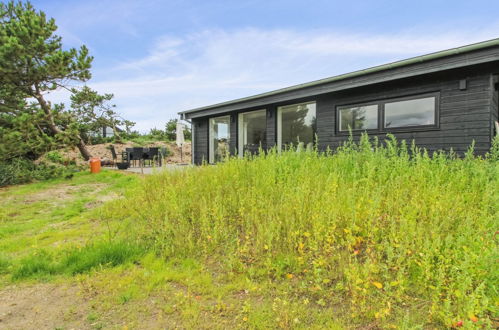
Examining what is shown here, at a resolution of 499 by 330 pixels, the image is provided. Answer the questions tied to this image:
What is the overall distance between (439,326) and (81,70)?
35.2 feet

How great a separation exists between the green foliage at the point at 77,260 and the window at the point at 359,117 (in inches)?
216

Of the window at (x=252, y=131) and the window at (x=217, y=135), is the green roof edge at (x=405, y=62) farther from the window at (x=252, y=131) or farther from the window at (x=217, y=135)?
the window at (x=217, y=135)

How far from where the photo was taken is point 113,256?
7.47 ft

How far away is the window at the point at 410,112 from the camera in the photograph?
546 cm

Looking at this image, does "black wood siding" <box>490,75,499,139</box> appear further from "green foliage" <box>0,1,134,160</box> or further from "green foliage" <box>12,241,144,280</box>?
"green foliage" <box>0,1,134,160</box>

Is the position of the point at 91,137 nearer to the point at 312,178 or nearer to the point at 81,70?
the point at 81,70

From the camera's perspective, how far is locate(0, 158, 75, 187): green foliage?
7.84 metres

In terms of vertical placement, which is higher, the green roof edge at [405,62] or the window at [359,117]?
the green roof edge at [405,62]

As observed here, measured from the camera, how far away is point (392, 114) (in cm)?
596

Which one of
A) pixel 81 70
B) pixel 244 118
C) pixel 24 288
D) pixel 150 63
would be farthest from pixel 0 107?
pixel 24 288

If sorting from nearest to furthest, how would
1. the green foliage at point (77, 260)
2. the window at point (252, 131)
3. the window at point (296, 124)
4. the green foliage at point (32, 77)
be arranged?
the green foliage at point (77, 260) < the green foliage at point (32, 77) < the window at point (296, 124) < the window at point (252, 131)

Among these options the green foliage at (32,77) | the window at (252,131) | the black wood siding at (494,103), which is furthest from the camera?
the window at (252,131)

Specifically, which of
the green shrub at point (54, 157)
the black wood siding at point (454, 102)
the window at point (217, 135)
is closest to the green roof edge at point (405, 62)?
the black wood siding at point (454, 102)

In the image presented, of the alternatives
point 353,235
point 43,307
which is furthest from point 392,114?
point 43,307
